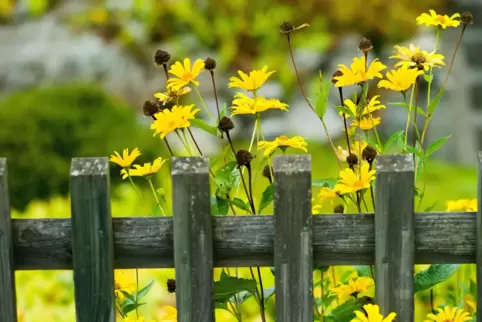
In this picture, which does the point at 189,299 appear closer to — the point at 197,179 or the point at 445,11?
the point at 197,179

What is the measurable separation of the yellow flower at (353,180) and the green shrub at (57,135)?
2.64m

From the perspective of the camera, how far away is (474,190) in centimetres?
465

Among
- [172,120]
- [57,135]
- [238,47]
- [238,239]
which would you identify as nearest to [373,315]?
[238,239]

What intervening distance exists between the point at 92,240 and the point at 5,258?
0.55 ft

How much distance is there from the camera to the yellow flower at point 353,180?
158 cm

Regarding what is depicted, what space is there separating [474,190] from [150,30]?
2585 millimetres

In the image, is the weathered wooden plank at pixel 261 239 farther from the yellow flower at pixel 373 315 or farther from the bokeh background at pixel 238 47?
the bokeh background at pixel 238 47

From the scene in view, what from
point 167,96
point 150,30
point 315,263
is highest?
point 150,30

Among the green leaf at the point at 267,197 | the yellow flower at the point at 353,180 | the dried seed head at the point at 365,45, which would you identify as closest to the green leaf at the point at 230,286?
the green leaf at the point at 267,197

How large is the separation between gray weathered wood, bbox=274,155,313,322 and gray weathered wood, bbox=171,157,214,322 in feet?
0.41

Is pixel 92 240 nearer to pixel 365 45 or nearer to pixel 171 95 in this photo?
pixel 171 95

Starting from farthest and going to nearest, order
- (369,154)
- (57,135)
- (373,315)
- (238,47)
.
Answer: (238,47), (57,135), (369,154), (373,315)

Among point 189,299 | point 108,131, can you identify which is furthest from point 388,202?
point 108,131

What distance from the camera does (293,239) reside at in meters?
1.57
